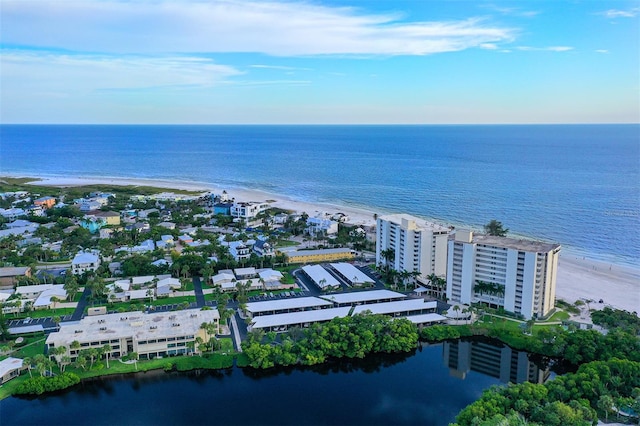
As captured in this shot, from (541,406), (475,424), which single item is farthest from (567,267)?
(475,424)

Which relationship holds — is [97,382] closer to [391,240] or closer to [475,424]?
[475,424]

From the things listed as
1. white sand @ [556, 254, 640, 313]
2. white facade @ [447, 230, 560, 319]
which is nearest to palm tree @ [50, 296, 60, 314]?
white facade @ [447, 230, 560, 319]

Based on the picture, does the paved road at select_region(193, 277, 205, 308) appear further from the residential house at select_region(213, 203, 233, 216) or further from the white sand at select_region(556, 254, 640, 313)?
the white sand at select_region(556, 254, 640, 313)

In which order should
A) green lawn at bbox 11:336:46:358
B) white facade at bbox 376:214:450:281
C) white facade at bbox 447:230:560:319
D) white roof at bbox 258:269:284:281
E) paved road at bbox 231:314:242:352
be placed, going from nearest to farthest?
green lawn at bbox 11:336:46:358 < paved road at bbox 231:314:242:352 < white facade at bbox 447:230:560:319 < white facade at bbox 376:214:450:281 < white roof at bbox 258:269:284:281

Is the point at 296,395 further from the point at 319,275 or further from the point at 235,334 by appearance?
the point at 319,275

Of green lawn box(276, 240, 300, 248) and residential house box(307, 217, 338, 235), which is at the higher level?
residential house box(307, 217, 338, 235)

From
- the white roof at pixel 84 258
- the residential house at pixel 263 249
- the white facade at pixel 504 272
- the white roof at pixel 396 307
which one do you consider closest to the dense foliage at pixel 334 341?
the white roof at pixel 396 307
